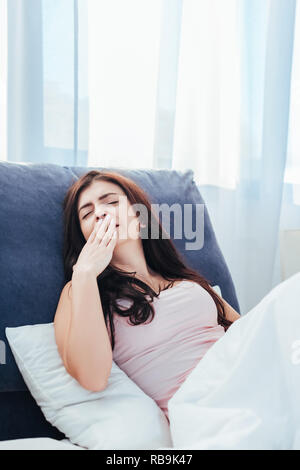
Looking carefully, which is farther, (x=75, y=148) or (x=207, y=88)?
(x=207, y=88)

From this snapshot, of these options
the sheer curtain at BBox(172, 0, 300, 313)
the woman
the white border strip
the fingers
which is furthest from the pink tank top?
the sheer curtain at BBox(172, 0, 300, 313)

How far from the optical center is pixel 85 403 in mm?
958

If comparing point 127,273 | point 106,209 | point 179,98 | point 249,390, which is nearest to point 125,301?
point 127,273

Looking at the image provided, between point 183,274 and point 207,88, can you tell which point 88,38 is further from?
point 183,274

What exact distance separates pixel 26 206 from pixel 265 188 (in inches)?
47.8

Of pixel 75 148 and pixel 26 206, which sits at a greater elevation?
pixel 75 148

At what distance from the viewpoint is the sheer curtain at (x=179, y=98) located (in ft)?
5.12

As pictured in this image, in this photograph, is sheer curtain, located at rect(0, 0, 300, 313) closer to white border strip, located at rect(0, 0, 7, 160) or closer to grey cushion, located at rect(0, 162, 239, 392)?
white border strip, located at rect(0, 0, 7, 160)

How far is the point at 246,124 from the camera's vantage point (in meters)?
2.00

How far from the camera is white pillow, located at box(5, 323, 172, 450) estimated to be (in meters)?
0.89

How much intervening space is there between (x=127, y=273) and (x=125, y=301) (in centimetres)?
8

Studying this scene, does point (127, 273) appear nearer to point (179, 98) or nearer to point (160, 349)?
point (160, 349)

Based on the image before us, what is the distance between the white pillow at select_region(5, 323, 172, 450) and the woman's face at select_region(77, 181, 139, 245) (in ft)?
0.84
